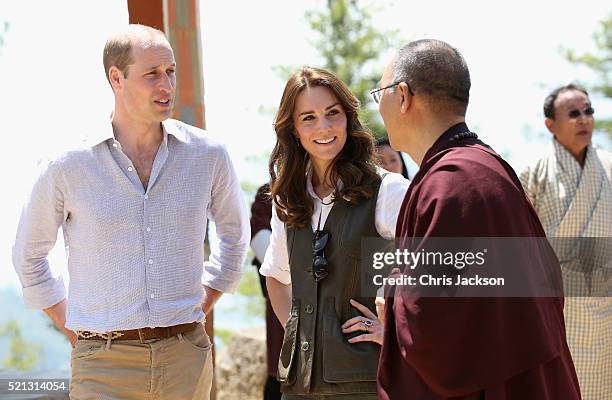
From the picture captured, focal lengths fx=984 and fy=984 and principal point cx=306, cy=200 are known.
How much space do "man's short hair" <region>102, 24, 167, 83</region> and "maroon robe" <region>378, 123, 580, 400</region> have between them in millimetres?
1351

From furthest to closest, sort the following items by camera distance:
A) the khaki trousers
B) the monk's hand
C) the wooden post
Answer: the wooden post < the khaki trousers < the monk's hand

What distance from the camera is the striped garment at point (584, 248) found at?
549cm

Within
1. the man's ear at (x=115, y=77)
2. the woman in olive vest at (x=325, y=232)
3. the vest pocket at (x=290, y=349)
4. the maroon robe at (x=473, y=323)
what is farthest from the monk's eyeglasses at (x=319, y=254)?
the man's ear at (x=115, y=77)

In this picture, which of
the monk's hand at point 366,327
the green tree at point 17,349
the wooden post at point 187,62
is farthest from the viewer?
the green tree at point 17,349

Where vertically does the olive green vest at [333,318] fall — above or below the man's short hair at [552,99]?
below

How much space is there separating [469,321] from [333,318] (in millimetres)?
893

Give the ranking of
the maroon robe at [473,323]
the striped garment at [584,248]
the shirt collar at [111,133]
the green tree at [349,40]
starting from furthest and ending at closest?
the green tree at [349,40], the striped garment at [584,248], the shirt collar at [111,133], the maroon robe at [473,323]

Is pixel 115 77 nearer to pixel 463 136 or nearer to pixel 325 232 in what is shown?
pixel 325 232

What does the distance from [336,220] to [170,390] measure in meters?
0.82

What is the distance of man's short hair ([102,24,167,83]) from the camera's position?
3.46 meters

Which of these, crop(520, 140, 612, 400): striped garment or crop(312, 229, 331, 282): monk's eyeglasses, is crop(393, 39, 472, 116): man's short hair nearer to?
crop(312, 229, 331, 282): monk's eyeglasses

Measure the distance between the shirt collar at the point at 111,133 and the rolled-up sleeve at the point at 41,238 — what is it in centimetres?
16

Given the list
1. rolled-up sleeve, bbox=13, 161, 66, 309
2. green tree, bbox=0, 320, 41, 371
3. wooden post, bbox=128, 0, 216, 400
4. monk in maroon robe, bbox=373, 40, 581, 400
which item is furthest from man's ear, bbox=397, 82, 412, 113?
green tree, bbox=0, 320, 41, 371
